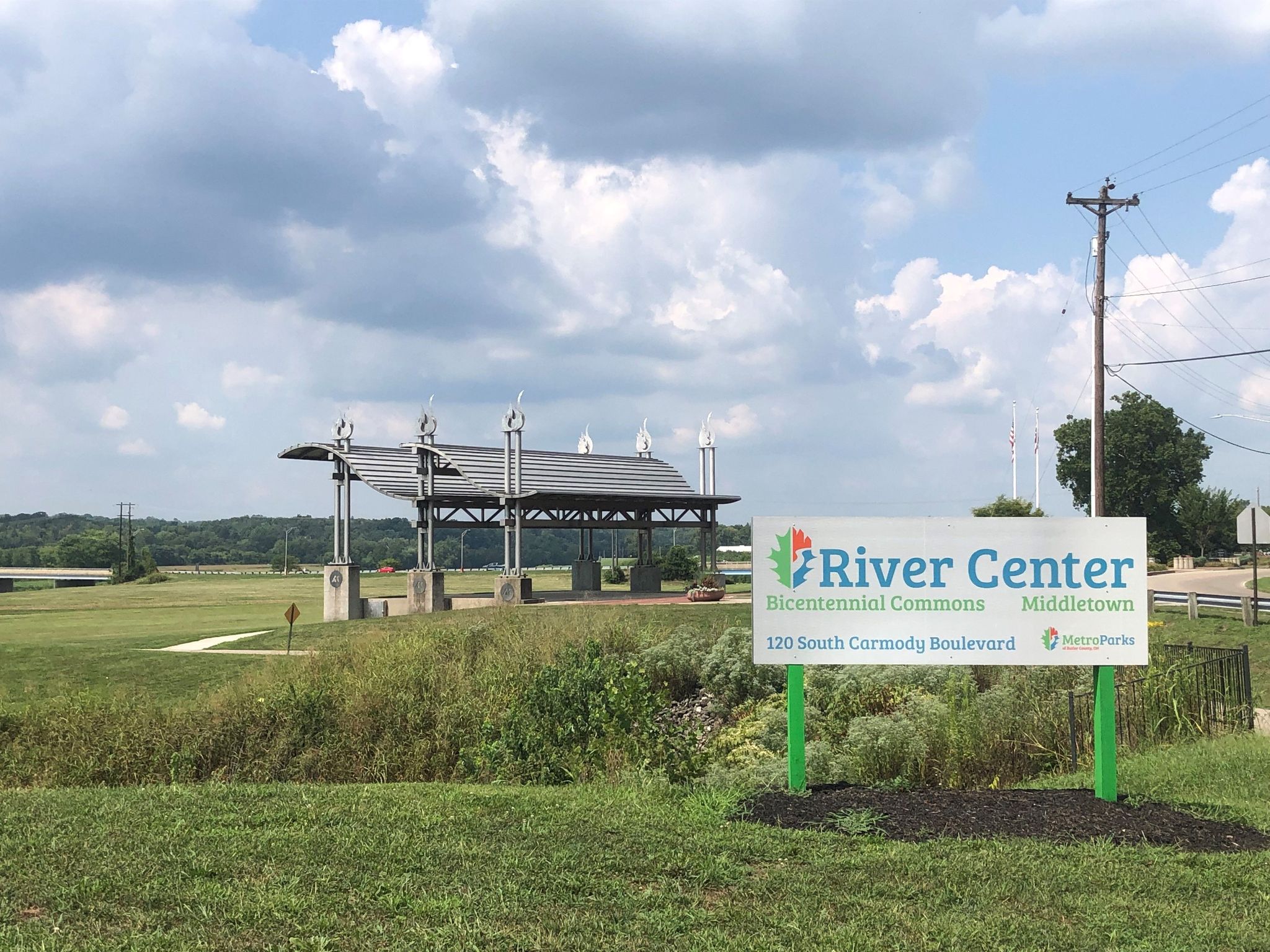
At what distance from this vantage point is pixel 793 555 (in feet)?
27.5

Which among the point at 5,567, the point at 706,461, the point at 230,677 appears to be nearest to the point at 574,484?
the point at 706,461

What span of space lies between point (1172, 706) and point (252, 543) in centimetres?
16324

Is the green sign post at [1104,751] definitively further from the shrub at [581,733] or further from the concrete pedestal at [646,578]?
the concrete pedestal at [646,578]

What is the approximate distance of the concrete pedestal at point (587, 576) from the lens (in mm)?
41938

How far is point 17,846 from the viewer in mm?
6516

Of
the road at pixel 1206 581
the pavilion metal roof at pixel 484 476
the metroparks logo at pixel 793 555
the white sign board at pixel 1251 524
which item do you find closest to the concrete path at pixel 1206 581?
the road at pixel 1206 581

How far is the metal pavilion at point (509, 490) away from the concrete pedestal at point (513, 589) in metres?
0.04

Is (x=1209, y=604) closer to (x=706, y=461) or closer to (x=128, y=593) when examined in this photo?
(x=706, y=461)

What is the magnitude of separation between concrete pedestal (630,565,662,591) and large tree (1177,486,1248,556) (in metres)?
48.1

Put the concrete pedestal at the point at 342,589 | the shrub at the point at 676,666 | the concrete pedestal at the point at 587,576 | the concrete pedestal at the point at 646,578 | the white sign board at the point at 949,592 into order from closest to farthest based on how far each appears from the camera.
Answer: the white sign board at the point at 949,592, the shrub at the point at 676,666, the concrete pedestal at the point at 342,589, the concrete pedestal at the point at 587,576, the concrete pedestal at the point at 646,578

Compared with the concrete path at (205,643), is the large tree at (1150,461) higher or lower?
higher

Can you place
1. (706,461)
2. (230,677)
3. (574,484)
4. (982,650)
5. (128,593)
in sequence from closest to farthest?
(982,650), (230,677), (574,484), (706,461), (128,593)

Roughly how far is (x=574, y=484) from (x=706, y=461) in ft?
18.7

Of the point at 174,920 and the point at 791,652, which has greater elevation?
the point at 791,652
